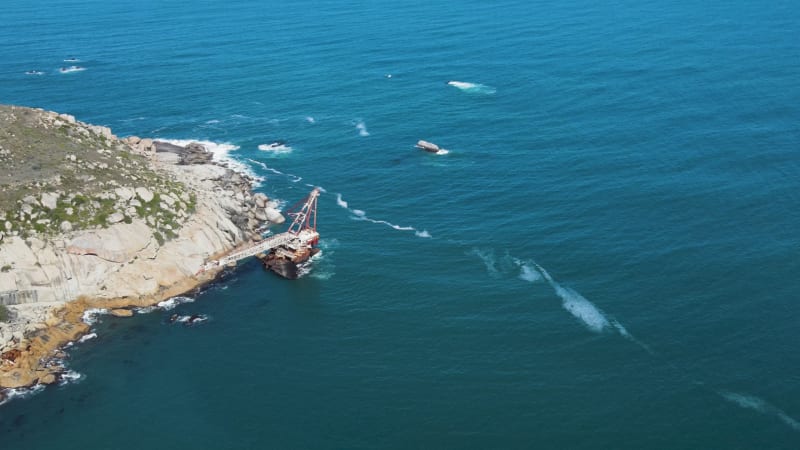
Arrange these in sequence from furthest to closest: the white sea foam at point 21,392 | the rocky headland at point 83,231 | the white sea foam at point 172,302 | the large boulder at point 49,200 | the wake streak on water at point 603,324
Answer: the large boulder at point 49,200 → the white sea foam at point 172,302 → the rocky headland at point 83,231 → the white sea foam at point 21,392 → the wake streak on water at point 603,324

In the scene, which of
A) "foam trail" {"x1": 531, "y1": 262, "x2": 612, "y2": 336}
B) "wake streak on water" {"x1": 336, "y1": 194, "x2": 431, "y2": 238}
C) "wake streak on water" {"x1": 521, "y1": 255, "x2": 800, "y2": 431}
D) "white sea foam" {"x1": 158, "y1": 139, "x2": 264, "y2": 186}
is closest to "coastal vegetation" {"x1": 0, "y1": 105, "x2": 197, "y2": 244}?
"white sea foam" {"x1": 158, "y1": 139, "x2": 264, "y2": 186}

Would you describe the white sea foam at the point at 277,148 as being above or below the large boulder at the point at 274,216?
above

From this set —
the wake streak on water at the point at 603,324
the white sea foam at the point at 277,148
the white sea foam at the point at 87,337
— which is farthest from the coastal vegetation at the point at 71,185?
the wake streak on water at the point at 603,324

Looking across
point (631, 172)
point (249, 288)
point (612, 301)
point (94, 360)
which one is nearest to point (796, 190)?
point (631, 172)

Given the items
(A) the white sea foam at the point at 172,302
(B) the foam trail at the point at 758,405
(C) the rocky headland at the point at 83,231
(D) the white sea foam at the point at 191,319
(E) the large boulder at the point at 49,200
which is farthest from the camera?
(E) the large boulder at the point at 49,200

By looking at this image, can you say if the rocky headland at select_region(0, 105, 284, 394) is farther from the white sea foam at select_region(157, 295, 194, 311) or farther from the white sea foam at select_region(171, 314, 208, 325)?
the white sea foam at select_region(171, 314, 208, 325)

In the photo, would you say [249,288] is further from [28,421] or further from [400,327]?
[28,421]

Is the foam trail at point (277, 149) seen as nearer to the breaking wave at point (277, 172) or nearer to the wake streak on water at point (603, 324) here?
the breaking wave at point (277, 172)
